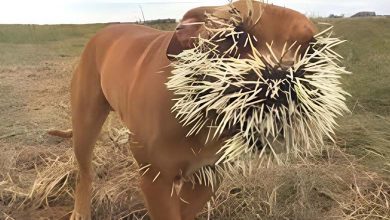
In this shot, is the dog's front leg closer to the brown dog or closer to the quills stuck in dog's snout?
the brown dog

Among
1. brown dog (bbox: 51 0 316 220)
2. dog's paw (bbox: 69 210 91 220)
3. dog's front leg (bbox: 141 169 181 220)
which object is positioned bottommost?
dog's paw (bbox: 69 210 91 220)

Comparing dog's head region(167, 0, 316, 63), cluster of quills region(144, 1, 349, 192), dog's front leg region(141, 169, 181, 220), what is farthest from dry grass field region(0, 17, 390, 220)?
dog's head region(167, 0, 316, 63)

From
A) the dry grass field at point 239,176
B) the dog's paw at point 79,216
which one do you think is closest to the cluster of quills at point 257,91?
the dry grass field at point 239,176

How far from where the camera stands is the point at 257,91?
2.02m

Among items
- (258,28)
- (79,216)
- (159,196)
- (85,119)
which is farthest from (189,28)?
(79,216)

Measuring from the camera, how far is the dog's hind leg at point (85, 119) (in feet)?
12.8

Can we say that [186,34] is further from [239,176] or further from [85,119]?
[239,176]

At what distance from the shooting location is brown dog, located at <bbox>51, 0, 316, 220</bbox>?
7.30 ft

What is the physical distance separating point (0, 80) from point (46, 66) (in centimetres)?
157

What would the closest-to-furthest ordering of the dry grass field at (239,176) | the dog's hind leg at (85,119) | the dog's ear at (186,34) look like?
the dog's ear at (186,34) < the dog's hind leg at (85,119) < the dry grass field at (239,176)

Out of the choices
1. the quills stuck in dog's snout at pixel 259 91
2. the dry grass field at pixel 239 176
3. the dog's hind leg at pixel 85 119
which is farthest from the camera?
the dry grass field at pixel 239 176

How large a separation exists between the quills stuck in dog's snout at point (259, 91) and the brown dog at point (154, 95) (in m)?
0.09

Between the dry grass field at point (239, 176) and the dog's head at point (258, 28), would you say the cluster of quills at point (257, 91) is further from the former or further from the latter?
the dry grass field at point (239, 176)

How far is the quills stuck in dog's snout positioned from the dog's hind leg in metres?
1.69
